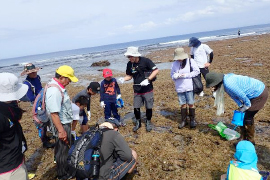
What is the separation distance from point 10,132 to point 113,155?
5.48 ft

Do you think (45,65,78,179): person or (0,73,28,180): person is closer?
(0,73,28,180): person

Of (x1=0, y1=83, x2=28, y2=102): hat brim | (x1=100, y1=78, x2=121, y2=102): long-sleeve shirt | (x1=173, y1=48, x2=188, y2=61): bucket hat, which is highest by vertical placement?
(x1=173, y1=48, x2=188, y2=61): bucket hat

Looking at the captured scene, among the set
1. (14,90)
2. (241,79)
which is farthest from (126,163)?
(241,79)

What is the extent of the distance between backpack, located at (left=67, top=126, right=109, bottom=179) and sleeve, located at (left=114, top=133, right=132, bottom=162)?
309 mm

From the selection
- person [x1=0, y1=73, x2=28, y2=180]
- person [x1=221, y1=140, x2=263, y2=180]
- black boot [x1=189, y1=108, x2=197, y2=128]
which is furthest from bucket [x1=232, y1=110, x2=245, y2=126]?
person [x1=0, y1=73, x2=28, y2=180]

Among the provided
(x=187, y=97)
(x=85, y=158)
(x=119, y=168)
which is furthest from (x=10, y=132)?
(x=187, y=97)

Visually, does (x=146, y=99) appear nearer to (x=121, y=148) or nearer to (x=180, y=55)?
(x=180, y=55)

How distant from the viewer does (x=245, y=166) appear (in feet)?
9.07

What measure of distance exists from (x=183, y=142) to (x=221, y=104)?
1.47 m

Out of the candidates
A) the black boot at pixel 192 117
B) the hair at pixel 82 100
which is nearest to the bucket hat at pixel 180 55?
the black boot at pixel 192 117

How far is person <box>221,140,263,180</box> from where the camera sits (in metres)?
2.67

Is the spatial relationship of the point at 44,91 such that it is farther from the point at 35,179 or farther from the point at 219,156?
the point at 219,156

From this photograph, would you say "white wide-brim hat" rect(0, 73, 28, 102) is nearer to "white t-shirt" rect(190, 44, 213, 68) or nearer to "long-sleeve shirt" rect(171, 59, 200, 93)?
"long-sleeve shirt" rect(171, 59, 200, 93)

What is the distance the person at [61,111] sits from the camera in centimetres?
334
